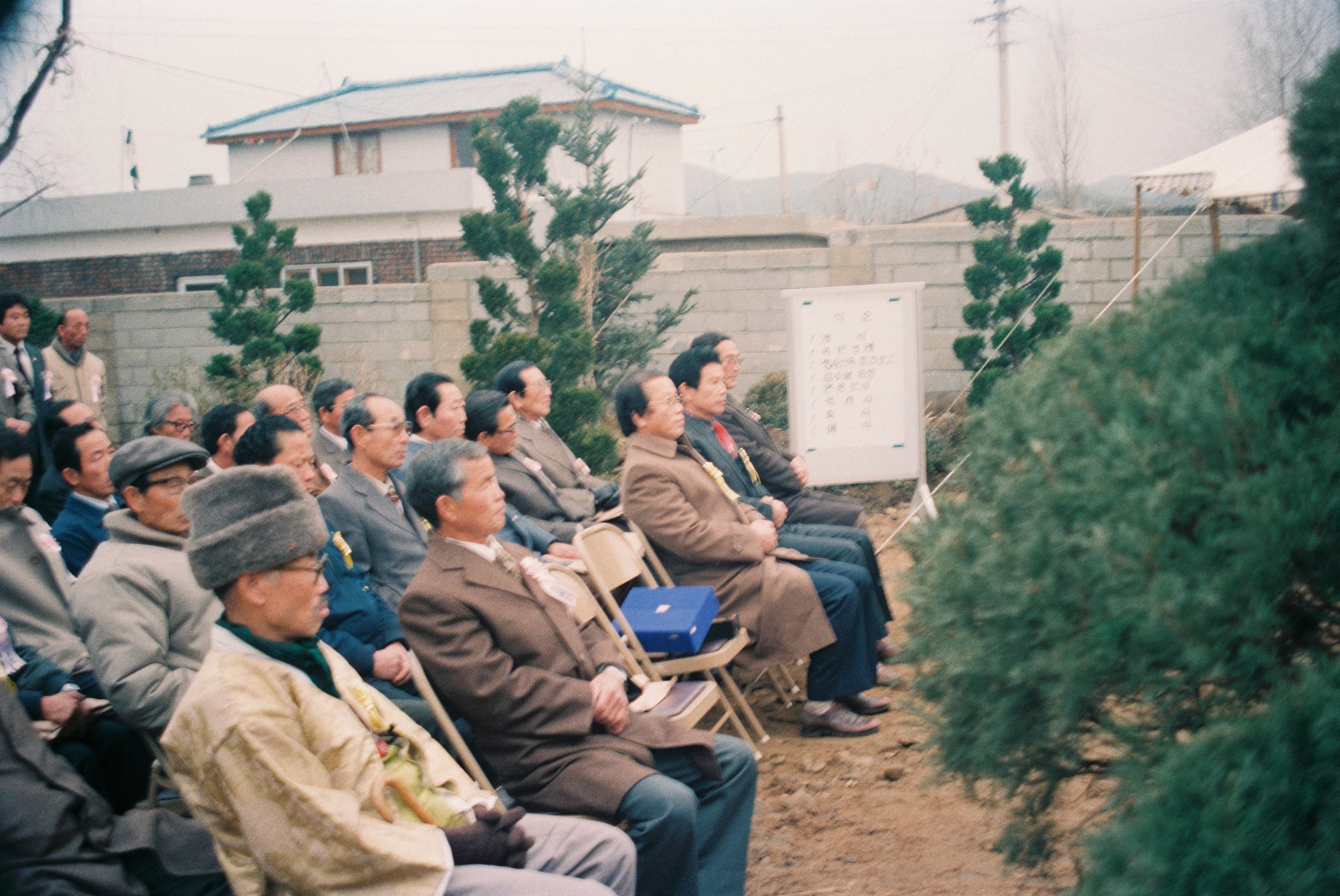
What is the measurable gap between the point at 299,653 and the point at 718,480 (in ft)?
9.28

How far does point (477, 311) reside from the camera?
38.9ft

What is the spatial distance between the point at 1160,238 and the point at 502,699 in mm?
9544

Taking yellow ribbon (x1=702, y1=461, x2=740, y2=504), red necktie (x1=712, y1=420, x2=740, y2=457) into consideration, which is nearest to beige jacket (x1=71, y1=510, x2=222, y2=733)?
yellow ribbon (x1=702, y1=461, x2=740, y2=504)

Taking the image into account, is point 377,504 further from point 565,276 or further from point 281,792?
point 565,276

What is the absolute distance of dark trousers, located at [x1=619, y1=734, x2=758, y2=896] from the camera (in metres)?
2.79

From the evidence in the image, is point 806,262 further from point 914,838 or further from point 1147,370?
point 1147,370

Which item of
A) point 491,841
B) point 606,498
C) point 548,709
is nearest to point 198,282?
point 606,498

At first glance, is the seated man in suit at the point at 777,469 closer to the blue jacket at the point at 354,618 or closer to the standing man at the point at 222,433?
the standing man at the point at 222,433

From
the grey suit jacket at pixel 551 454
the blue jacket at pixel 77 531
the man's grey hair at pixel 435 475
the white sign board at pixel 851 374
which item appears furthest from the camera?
the white sign board at pixel 851 374

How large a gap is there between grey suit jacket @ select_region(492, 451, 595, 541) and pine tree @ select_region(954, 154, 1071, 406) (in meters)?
5.86

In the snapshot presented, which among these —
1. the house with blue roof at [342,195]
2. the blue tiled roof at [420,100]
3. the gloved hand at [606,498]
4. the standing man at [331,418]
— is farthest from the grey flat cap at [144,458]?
the blue tiled roof at [420,100]

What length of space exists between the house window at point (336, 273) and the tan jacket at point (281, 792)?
19130 millimetres

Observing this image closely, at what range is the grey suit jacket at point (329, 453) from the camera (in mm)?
5068

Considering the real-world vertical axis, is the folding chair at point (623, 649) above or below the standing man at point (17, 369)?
below
